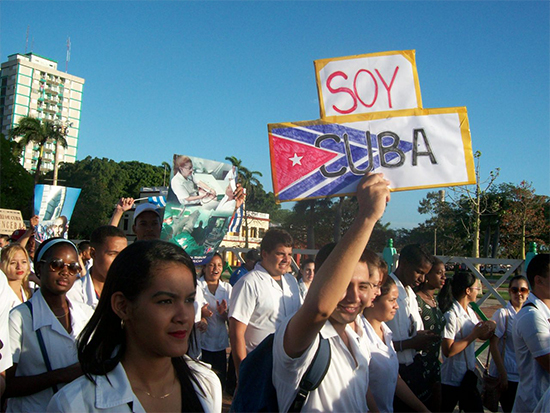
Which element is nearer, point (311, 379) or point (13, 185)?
point (311, 379)

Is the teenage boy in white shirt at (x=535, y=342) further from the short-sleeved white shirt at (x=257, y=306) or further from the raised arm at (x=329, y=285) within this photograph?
the raised arm at (x=329, y=285)

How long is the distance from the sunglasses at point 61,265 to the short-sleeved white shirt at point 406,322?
93.2 inches

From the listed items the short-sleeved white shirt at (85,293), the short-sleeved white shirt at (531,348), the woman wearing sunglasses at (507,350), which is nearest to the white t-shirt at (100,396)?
the short-sleeved white shirt at (85,293)

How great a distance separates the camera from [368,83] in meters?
2.83

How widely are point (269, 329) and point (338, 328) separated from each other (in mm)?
1727

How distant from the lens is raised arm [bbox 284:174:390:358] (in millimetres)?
1838

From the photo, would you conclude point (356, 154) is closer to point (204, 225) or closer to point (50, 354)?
point (50, 354)

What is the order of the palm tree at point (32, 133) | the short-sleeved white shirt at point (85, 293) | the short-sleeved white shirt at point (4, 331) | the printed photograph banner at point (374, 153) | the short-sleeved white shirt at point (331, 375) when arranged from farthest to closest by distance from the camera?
the palm tree at point (32, 133), the short-sleeved white shirt at point (85, 293), the printed photograph banner at point (374, 153), the short-sleeved white shirt at point (4, 331), the short-sleeved white shirt at point (331, 375)

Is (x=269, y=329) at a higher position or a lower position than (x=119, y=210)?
lower

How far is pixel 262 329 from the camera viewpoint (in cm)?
403

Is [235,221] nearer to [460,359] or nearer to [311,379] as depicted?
[460,359]

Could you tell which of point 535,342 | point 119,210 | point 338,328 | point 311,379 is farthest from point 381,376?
point 119,210

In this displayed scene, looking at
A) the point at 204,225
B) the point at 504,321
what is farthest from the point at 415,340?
the point at 204,225

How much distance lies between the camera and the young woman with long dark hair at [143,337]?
1.72 meters
